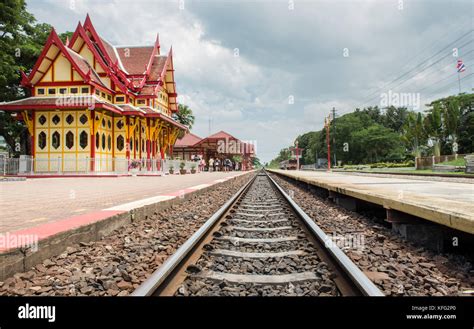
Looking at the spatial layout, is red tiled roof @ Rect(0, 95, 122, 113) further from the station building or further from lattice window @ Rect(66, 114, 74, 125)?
the station building

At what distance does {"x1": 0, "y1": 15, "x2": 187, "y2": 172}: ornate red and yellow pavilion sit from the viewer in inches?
772

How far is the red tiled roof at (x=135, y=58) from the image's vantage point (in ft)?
93.0

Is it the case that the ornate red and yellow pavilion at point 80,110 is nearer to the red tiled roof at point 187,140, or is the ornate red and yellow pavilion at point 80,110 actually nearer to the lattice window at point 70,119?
the lattice window at point 70,119

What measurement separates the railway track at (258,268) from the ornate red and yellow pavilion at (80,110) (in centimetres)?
1819

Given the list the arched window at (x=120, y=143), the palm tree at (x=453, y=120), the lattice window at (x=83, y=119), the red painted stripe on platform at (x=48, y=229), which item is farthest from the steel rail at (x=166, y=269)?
the palm tree at (x=453, y=120)

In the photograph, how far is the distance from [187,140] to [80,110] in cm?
2511

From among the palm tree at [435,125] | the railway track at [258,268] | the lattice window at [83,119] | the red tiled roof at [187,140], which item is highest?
the palm tree at [435,125]

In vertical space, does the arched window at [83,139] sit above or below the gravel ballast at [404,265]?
above

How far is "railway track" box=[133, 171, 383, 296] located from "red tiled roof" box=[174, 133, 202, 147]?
39924mm

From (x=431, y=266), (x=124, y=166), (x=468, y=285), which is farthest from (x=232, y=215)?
(x=124, y=166)

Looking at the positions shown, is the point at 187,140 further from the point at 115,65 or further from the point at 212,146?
the point at 115,65
